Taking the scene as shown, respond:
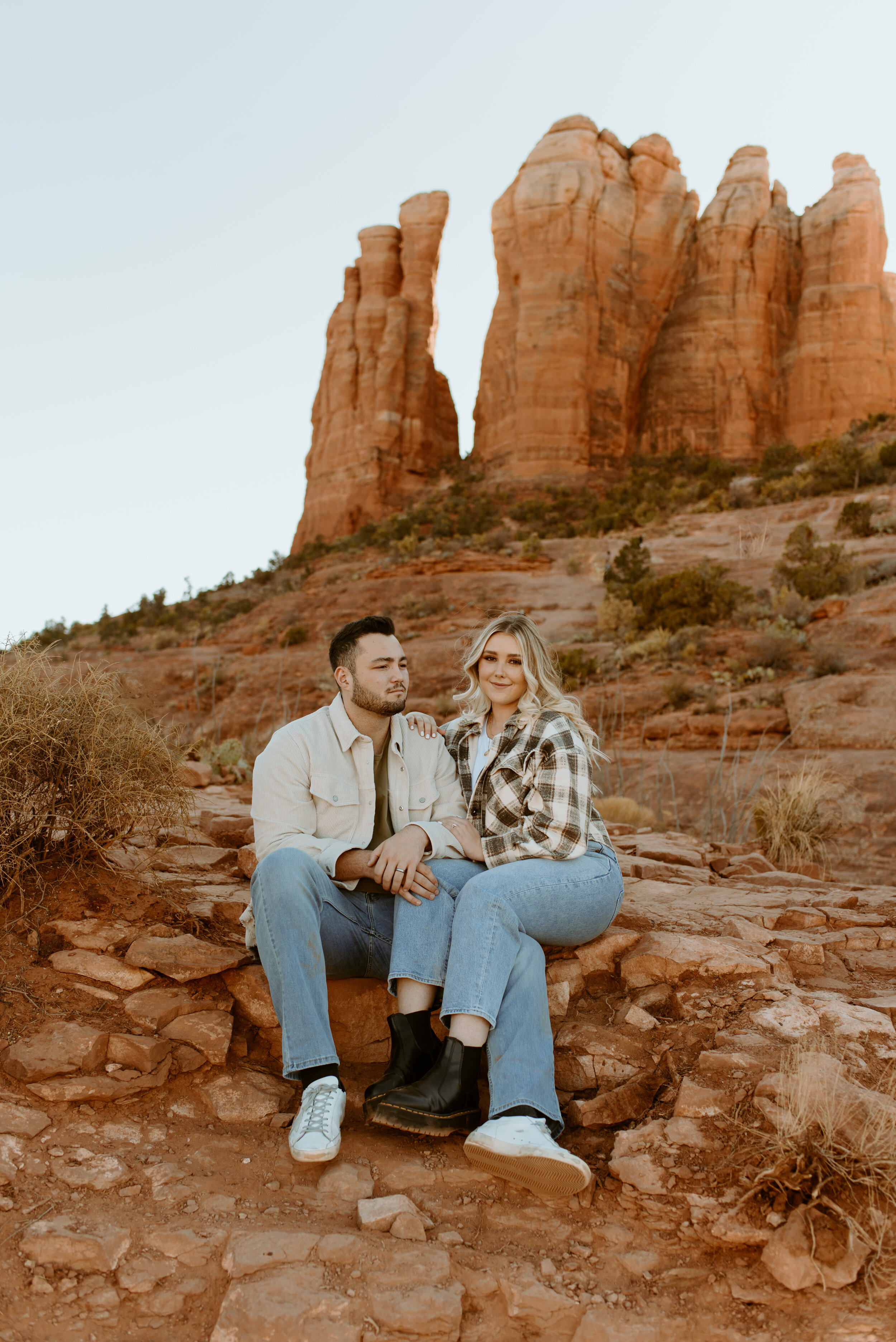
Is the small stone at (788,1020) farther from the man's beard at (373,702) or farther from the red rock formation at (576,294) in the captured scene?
the red rock formation at (576,294)

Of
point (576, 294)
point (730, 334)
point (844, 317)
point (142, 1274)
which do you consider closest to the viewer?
point (142, 1274)

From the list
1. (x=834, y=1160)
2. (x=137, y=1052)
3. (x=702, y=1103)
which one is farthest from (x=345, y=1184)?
(x=834, y=1160)

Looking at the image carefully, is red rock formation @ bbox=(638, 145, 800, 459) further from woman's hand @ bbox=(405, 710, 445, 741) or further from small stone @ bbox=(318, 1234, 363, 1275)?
small stone @ bbox=(318, 1234, 363, 1275)

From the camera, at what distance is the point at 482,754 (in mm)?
3377

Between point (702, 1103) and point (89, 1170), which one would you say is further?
point (702, 1103)

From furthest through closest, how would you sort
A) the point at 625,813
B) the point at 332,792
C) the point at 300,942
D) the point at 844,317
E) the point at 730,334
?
the point at 730,334
the point at 844,317
the point at 625,813
the point at 332,792
the point at 300,942

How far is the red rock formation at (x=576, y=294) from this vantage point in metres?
32.6

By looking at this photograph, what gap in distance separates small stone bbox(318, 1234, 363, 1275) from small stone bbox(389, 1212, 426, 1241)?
0.09 metres

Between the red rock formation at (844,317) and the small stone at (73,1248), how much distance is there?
3516 centimetres

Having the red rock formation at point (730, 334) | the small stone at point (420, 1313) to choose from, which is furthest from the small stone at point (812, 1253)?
the red rock formation at point (730, 334)

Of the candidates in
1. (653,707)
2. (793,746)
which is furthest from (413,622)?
(793,746)

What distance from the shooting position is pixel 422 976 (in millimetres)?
2723

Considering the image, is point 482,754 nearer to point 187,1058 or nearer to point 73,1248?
point 187,1058

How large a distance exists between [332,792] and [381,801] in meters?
0.26
